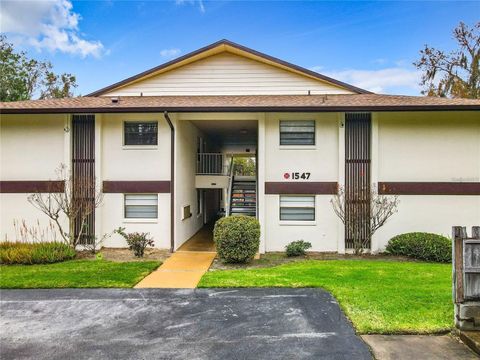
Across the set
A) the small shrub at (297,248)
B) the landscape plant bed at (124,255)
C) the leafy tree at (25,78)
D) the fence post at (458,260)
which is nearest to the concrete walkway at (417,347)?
the fence post at (458,260)

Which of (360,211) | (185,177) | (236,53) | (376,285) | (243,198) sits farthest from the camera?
(243,198)

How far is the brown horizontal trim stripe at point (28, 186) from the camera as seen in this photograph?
11859mm

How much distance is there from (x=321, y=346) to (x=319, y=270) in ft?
13.5

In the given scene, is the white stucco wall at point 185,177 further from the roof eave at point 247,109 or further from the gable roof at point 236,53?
the gable roof at point 236,53

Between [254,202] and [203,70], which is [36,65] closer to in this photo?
[203,70]

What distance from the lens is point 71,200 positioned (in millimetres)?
11359

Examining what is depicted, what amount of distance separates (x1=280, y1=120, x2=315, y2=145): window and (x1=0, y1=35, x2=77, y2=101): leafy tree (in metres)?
26.7

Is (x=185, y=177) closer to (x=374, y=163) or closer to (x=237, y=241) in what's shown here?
(x=237, y=241)

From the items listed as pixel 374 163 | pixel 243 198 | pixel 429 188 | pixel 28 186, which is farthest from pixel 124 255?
pixel 429 188

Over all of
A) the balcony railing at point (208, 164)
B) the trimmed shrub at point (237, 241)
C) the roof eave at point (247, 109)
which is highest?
the roof eave at point (247, 109)

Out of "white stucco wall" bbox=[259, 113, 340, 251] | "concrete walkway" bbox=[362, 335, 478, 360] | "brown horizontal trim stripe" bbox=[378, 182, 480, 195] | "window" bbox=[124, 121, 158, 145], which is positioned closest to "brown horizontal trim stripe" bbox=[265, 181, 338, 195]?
"white stucco wall" bbox=[259, 113, 340, 251]

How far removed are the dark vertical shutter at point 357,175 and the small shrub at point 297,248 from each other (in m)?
1.63

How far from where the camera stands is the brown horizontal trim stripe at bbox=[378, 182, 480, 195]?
11266 millimetres

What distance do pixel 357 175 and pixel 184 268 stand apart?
7.04m
